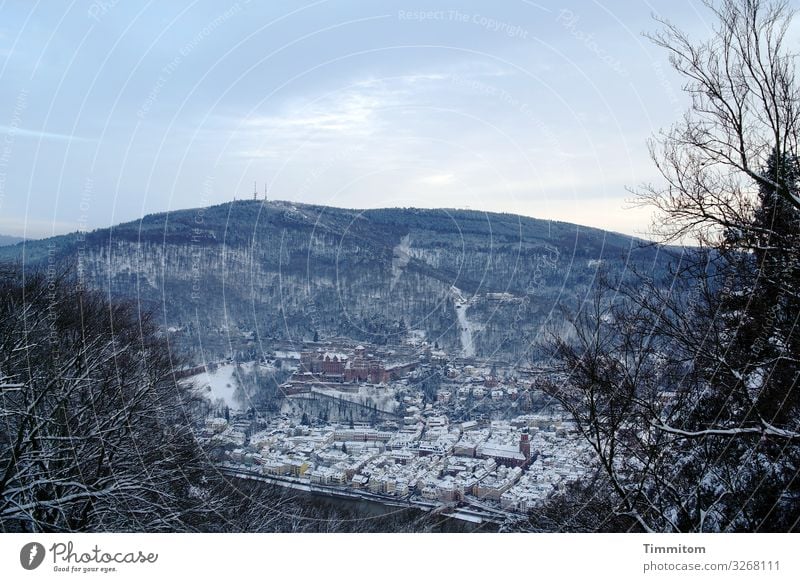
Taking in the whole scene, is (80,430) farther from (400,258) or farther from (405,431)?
(400,258)

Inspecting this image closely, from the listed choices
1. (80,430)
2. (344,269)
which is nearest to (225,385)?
(80,430)

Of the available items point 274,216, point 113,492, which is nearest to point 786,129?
point 113,492

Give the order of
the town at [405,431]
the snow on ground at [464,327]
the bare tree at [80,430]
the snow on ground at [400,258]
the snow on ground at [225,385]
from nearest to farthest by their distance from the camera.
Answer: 1. the bare tree at [80,430]
2. the town at [405,431]
3. the snow on ground at [464,327]
4. the snow on ground at [225,385]
5. the snow on ground at [400,258]

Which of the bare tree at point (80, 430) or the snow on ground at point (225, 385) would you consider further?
the snow on ground at point (225, 385)

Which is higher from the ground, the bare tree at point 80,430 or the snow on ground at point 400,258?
the snow on ground at point 400,258

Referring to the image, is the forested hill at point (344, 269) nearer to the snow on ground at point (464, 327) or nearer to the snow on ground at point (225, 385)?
the snow on ground at point (464, 327)
